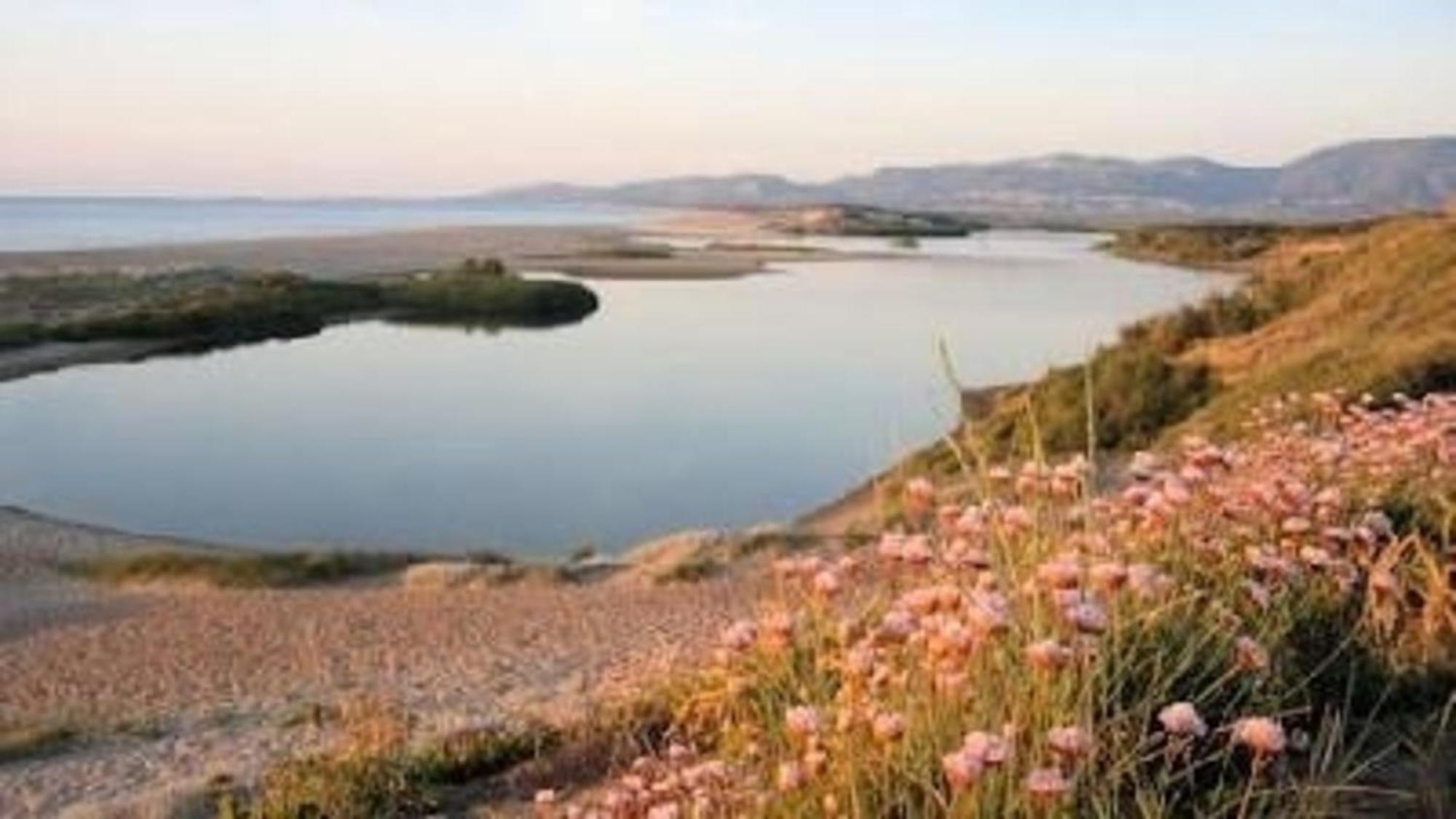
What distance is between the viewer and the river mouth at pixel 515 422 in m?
31.6

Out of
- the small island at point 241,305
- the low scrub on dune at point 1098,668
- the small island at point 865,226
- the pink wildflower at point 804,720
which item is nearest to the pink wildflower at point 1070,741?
the low scrub on dune at point 1098,668

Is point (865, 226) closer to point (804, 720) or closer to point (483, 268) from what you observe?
point (483, 268)

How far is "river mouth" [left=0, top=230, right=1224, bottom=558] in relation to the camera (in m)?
31.6

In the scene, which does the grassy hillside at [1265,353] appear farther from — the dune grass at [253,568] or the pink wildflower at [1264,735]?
the pink wildflower at [1264,735]

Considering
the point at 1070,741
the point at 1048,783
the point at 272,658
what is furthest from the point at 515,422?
the point at 1048,783

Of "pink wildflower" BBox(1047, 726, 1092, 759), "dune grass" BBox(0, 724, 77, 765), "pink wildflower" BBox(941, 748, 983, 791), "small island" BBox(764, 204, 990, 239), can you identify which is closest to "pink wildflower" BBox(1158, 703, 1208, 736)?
"pink wildflower" BBox(1047, 726, 1092, 759)

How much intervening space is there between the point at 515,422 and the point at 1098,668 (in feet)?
119

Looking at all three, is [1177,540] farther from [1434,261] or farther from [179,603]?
[1434,261]

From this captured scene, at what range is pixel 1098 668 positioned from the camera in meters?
4.92

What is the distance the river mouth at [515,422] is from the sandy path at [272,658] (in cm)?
350

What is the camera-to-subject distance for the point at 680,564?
855 inches

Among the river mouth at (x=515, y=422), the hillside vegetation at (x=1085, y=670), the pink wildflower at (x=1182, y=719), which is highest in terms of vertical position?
the pink wildflower at (x=1182, y=719)

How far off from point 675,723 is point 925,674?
2.06 m

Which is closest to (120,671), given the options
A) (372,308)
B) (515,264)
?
(372,308)
